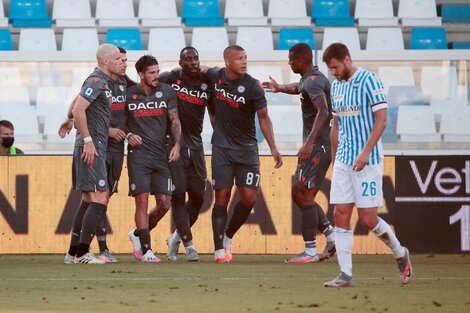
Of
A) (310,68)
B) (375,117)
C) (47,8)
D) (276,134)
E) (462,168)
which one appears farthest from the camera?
(47,8)

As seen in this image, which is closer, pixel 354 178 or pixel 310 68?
pixel 354 178

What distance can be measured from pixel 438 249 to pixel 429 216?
38cm

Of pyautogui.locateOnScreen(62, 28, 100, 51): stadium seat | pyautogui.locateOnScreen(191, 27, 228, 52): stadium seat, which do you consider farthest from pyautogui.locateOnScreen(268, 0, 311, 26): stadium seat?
pyautogui.locateOnScreen(62, 28, 100, 51): stadium seat

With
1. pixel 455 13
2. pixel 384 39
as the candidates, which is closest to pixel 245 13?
pixel 384 39

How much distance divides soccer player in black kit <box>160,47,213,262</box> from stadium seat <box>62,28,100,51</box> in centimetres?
588

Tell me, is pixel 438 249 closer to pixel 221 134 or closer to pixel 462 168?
pixel 462 168

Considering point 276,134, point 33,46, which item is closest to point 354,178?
point 276,134

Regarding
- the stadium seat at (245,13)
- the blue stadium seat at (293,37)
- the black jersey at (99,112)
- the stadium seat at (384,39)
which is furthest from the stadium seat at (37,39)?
the black jersey at (99,112)

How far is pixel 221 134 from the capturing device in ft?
35.0

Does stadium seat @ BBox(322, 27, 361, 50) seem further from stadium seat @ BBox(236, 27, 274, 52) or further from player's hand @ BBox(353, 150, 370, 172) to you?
player's hand @ BBox(353, 150, 370, 172)

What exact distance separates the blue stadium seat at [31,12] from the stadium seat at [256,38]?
3047 mm

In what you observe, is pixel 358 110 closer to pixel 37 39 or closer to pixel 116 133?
pixel 116 133

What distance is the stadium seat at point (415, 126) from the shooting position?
14.6 metres

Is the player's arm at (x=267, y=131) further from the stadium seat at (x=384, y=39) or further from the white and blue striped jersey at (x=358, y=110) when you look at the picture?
the stadium seat at (x=384, y=39)
